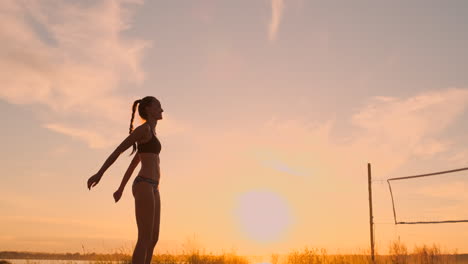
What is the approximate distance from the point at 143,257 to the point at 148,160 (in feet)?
3.08

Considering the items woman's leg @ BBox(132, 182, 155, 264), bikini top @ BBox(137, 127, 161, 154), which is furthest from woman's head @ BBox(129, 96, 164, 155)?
woman's leg @ BBox(132, 182, 155, 264)

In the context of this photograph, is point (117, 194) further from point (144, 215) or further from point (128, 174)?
point (144, 215)

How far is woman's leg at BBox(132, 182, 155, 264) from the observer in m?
4.86

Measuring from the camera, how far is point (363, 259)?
13953 millimetres

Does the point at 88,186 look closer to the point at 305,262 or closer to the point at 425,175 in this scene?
the point at 425,175

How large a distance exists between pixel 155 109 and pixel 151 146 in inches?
17.4

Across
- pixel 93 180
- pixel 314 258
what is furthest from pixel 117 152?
pixel 314 258

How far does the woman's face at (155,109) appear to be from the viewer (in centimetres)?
528

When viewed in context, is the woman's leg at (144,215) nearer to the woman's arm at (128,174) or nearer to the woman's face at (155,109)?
the woman's arm at (128,174)

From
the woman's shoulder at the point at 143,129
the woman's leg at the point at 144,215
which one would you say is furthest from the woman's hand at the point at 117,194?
the woman's shoulder at the point at 143,129

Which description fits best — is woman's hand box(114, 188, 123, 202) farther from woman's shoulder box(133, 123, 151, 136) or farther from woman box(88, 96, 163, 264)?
woman's shoulder box(133, 123, 151, 136)

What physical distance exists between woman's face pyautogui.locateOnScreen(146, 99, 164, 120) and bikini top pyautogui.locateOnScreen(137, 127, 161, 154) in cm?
23

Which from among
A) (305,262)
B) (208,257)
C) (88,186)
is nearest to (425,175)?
(305,262)

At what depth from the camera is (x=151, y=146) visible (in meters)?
5.07
